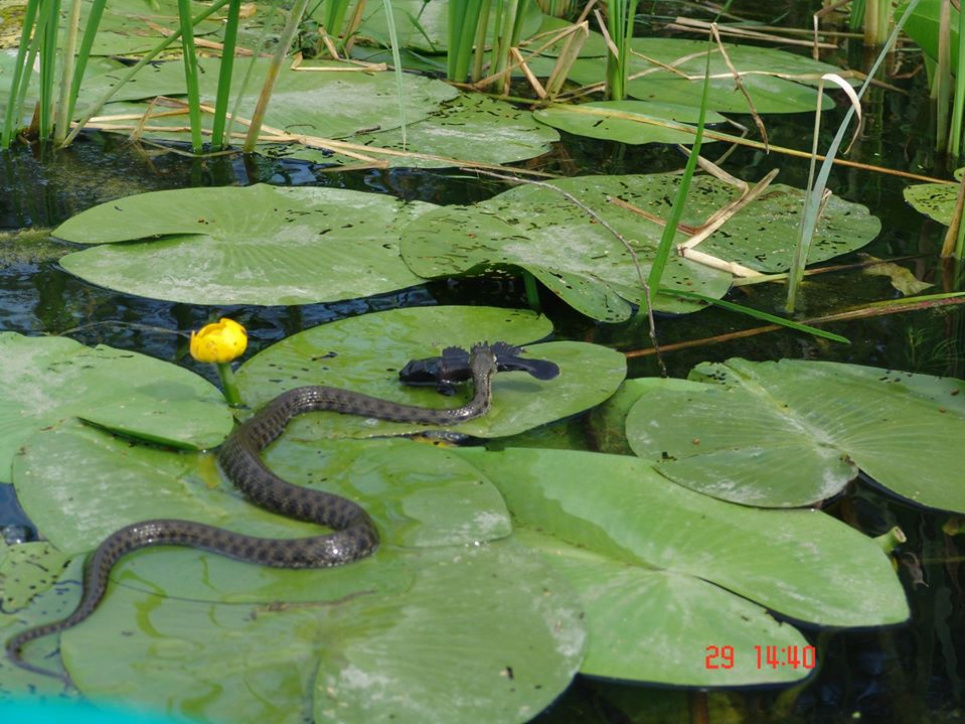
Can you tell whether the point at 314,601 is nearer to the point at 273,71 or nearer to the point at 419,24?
the point at 273,71

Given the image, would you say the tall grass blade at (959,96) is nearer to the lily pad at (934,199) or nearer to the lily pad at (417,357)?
the lily pad at (934,199)

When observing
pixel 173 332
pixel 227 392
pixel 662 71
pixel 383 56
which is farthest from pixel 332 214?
pixel 662 71

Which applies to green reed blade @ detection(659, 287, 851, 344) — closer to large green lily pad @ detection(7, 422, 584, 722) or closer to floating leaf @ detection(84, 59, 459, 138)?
large green lily pad @ detection(7, 422, 584, 722)

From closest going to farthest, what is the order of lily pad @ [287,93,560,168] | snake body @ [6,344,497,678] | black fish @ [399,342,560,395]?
snake body @ [6,344,497,678]
black fish @ [399,342,560,395]
lily pad @ [287,93,560,168]

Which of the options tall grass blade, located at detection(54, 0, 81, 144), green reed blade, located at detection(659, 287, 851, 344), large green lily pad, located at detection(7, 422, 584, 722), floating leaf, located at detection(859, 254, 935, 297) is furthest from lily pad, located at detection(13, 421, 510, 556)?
tall grass blade, located at detection(54, 0, 81, 144)

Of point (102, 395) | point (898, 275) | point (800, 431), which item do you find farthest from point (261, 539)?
point (898, 275)
